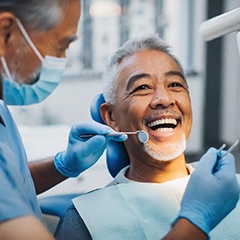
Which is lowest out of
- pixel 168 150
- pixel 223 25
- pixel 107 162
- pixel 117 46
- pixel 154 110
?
pixel 107 162

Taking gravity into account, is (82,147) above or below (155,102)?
below

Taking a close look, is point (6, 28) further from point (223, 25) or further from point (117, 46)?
point (117, 46)

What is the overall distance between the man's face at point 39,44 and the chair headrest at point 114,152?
0.31 m

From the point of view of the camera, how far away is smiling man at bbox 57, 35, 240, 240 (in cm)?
124

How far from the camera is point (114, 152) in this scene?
4.95 ft

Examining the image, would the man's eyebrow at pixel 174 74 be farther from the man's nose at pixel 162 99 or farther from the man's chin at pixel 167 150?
the man's chin at pixel 167 150

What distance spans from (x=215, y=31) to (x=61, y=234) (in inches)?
27.7

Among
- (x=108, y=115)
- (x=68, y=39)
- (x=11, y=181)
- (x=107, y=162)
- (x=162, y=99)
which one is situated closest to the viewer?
(x=11, y=181)

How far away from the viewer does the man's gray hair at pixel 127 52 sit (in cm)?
139

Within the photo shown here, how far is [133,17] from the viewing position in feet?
12.8

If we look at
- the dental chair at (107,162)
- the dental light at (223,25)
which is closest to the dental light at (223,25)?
the dental light at (223,25)

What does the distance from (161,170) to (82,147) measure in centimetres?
28

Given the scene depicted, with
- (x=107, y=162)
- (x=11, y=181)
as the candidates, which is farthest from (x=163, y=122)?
(x=11, y=181)

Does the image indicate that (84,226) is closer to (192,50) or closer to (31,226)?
(31,226)
